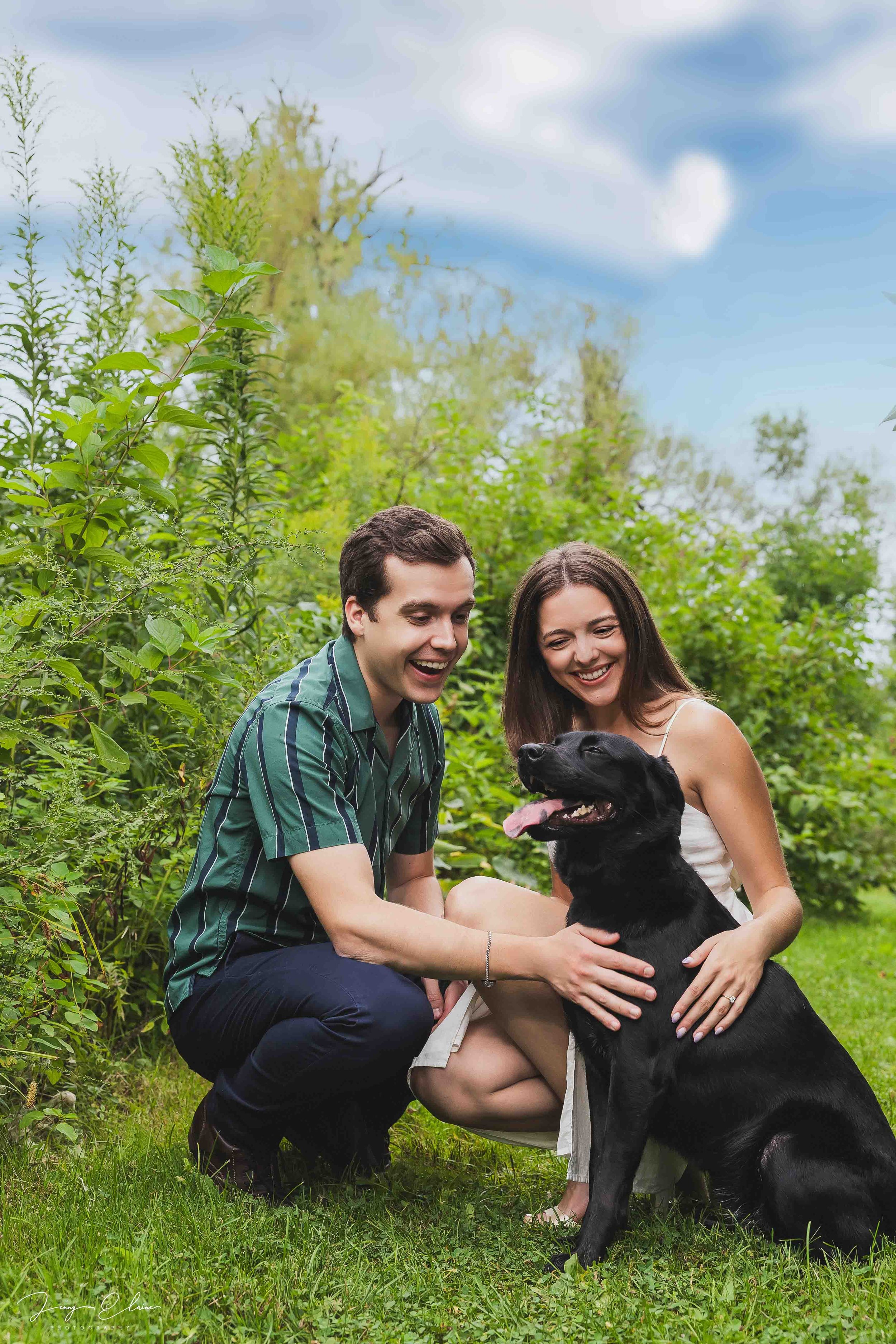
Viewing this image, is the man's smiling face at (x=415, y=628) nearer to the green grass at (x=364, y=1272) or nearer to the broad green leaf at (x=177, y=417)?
the broad green leaf at (x=177, y=417)

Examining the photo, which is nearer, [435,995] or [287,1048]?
[287,1048]

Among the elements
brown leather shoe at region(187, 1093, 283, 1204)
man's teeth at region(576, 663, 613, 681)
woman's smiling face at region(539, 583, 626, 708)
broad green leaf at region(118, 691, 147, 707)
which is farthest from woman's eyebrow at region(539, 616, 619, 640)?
brown leather shoe at region(187, 1093, 283, 1204)

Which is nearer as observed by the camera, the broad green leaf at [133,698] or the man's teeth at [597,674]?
the broad green leaf at [133,698]

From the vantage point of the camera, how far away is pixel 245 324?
2.25m

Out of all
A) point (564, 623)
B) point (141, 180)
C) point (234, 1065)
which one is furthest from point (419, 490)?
point (234, 1065)

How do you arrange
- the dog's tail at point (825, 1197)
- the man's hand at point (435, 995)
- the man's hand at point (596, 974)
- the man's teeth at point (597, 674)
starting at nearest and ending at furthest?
the dog's tail at point (825, 1197), the man's hand at point (596, 974), the man's hand at point (435, 995), the man's teeth at point (597, 674)

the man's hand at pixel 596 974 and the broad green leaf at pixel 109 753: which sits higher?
the broad green leaf at pixel 109 753

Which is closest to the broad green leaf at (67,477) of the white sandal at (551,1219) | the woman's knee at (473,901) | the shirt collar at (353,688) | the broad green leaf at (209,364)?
the broad green leaf at (209,364)

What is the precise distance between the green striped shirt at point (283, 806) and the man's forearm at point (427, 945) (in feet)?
0.56

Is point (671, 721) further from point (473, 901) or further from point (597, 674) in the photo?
point (473, 901)

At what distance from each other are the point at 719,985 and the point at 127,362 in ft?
5.91

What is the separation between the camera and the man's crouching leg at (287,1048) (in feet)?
6.64

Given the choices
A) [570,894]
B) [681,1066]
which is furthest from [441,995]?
[681,1066]

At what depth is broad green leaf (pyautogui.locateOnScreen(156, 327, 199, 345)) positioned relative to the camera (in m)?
2.30
